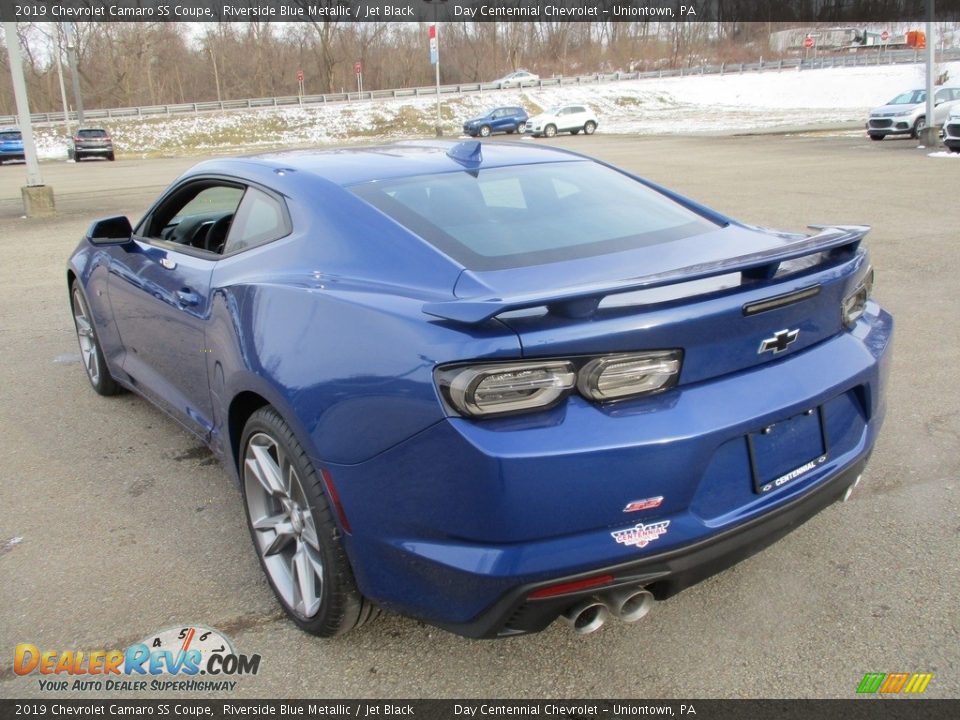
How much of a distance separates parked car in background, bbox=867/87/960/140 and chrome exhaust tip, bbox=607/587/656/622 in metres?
25.7

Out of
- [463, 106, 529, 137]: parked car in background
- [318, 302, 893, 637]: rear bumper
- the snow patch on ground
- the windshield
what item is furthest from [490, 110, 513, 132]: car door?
[318, 302, 893, 637]: rear bumper

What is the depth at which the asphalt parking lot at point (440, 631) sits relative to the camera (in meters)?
2.46

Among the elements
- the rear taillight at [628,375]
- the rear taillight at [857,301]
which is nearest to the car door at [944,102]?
the rear taillight at [857,301]

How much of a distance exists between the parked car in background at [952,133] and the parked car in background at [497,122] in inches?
977

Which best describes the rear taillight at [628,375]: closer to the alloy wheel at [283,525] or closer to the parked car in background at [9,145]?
the alloy wheel at [283,525]

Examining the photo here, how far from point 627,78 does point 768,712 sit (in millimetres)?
73233

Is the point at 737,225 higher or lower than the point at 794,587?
higher

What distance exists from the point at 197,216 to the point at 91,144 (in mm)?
38123

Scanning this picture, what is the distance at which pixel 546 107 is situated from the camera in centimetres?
5600

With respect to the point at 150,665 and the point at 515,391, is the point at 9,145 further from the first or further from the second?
the point at 515,391

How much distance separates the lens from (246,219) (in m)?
3.29

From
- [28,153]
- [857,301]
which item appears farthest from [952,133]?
[857,301]

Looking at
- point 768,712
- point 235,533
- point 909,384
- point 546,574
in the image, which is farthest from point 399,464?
point 909,384

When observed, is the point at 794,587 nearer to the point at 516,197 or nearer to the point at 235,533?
the point at 516,197
